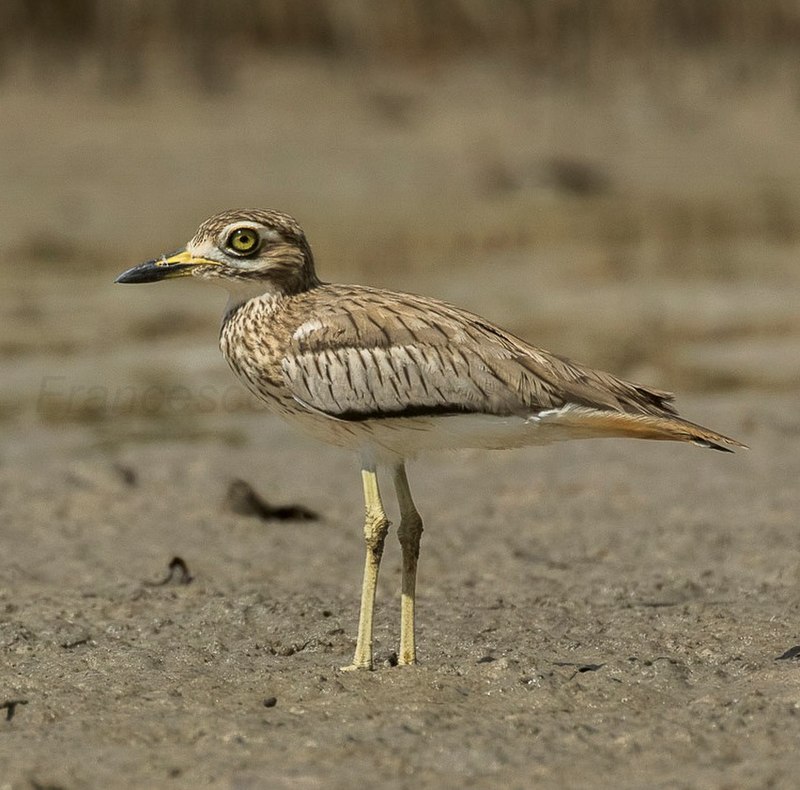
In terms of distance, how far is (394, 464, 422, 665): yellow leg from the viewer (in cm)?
495

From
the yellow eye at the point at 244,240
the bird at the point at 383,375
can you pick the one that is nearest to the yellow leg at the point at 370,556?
the bird at the point at 383,375

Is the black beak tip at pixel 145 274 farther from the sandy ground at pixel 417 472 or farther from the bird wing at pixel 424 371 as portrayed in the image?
the sandy ground at pixel 417 472

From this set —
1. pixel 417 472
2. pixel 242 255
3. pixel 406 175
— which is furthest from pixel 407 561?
pixel 406 175

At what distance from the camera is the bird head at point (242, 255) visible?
195 inches

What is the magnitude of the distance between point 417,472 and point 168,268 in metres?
3.53

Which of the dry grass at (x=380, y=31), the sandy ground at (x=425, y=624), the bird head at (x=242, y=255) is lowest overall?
the sandy ground at (x=425, y=624)

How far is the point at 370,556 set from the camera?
498 cm

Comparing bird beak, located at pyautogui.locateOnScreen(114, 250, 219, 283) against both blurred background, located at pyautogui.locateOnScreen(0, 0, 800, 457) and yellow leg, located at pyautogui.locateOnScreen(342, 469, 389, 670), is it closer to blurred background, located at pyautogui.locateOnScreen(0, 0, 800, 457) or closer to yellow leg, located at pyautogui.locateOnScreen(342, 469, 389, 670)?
yellow leg, located at pyautogui.locateOnScreen(342, 469, 389, 670)

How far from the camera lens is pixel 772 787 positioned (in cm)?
398

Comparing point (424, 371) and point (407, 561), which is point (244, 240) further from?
point (407, 561)

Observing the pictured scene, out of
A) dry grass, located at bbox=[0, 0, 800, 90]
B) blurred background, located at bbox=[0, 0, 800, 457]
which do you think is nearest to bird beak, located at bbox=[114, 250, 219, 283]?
blurred background, located at bbox=[0, 0, 800, 457]

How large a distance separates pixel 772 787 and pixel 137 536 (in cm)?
363

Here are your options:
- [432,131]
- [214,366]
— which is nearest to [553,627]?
[214,366]

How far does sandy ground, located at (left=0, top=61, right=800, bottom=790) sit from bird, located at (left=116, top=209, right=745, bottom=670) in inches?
25.1
